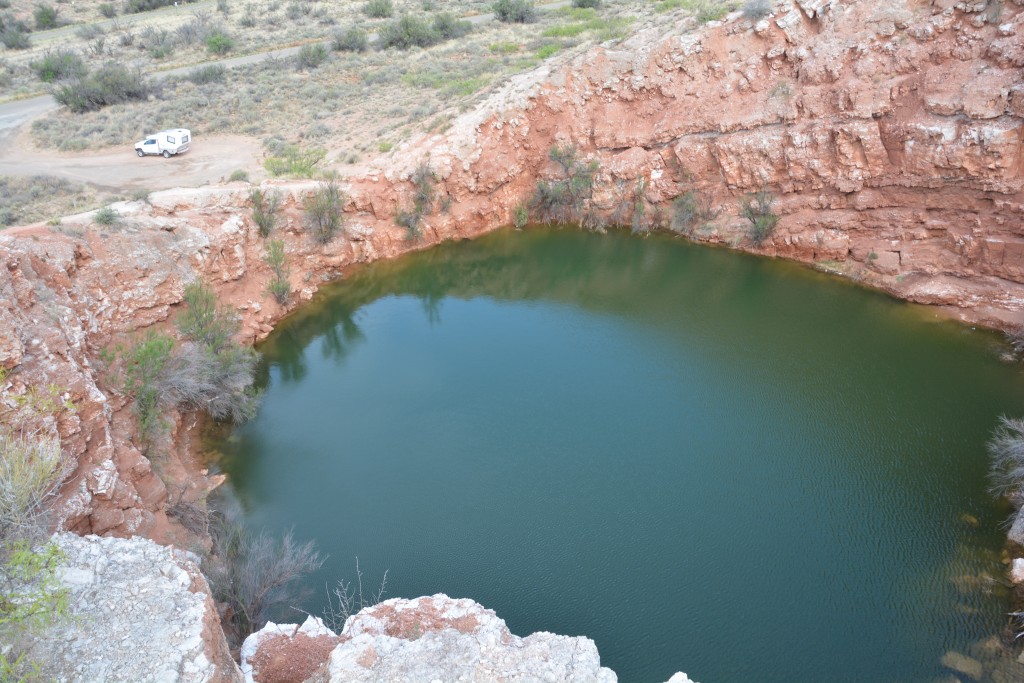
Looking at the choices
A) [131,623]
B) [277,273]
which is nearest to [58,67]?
[277,273]

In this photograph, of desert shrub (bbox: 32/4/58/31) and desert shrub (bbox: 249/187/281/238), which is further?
desert shrub (bbox: 32/4/58/31)

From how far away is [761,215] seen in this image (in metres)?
23.3

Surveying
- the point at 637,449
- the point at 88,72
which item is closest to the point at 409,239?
the point at 637,449

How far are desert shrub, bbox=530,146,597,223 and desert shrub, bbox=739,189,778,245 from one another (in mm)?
5924

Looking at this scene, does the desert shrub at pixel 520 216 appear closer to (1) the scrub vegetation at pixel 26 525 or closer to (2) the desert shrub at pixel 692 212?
(2) the desert shrub at pixel 692 212

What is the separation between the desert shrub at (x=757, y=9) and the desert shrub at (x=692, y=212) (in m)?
6.33

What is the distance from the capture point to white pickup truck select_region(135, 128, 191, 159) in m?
24.0

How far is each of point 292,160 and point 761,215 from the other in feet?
56.0

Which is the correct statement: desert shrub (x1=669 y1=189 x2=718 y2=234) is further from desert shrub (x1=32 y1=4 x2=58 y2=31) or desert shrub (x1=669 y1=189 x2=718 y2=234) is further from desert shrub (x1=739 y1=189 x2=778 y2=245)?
desert shrub (x1=32 y1=4 x2=58 y2=31)

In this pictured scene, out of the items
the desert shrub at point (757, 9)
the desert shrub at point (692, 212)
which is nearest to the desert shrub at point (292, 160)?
the desert shrub at point (692, 212)

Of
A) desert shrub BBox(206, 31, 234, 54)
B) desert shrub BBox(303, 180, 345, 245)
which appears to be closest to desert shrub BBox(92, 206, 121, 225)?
desert shrub BBox(303, 180, 345, 245)

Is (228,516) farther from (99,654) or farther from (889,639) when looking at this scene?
(889,639)

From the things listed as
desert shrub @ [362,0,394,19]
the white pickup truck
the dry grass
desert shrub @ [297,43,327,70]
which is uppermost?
desert shrub @ [362,0,394,19]

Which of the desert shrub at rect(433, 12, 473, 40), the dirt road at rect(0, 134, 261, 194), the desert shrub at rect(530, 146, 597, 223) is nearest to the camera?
the dirt road at rect(0, 134, 261, 194)
